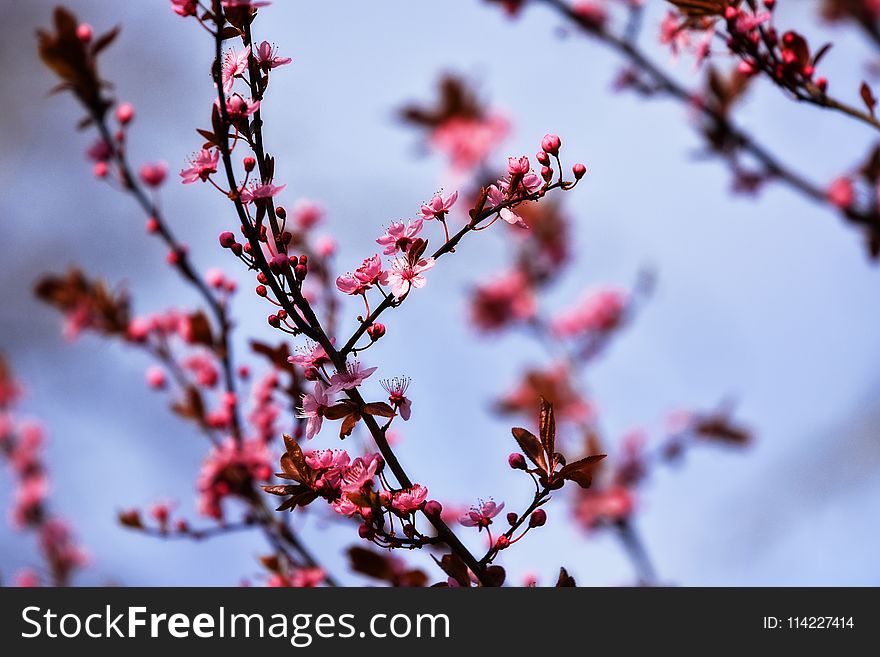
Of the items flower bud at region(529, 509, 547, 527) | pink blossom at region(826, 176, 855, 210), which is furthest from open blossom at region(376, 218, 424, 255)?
pink blossom at region(826, 176, 855, 210)

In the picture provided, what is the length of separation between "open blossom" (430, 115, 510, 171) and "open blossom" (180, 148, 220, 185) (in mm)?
4628

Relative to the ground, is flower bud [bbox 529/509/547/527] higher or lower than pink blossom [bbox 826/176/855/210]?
lower

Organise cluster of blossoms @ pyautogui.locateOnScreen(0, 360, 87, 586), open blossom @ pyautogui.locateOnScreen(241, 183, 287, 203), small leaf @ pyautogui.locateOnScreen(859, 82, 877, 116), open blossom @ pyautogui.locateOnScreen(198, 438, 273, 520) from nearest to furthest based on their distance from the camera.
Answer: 1. open blossom @ pyautogui.locateOnScreen(241, 183, 287, 203)
2. small leaf @ pyautogui.locateOnScreen(859, 82, 877, 116)
3. open blossom @ pyautogui.locateOnScreen(198, 438, 273, 520)
4. cluster of blossoms @ pyautogui.locateOnScreen(0, 360, 87, 586)

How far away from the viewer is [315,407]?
1.54 metres

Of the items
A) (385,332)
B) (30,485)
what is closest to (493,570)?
(385,332)

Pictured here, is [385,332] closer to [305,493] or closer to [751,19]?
[305,493]

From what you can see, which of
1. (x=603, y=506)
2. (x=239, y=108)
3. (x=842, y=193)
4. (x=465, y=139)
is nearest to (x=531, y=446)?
(x=239, y=108)

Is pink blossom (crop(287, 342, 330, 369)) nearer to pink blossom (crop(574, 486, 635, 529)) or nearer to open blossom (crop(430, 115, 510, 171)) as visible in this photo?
pink blossom (crop(574, 486, 635, 529))

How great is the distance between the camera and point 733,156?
11.2 feet

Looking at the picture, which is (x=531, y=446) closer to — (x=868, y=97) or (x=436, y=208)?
(x=436, y=208)

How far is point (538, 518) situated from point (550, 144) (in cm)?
71

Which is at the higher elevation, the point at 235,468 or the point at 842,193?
the point at 842,193

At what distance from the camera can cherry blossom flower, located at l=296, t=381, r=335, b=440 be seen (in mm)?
1522
